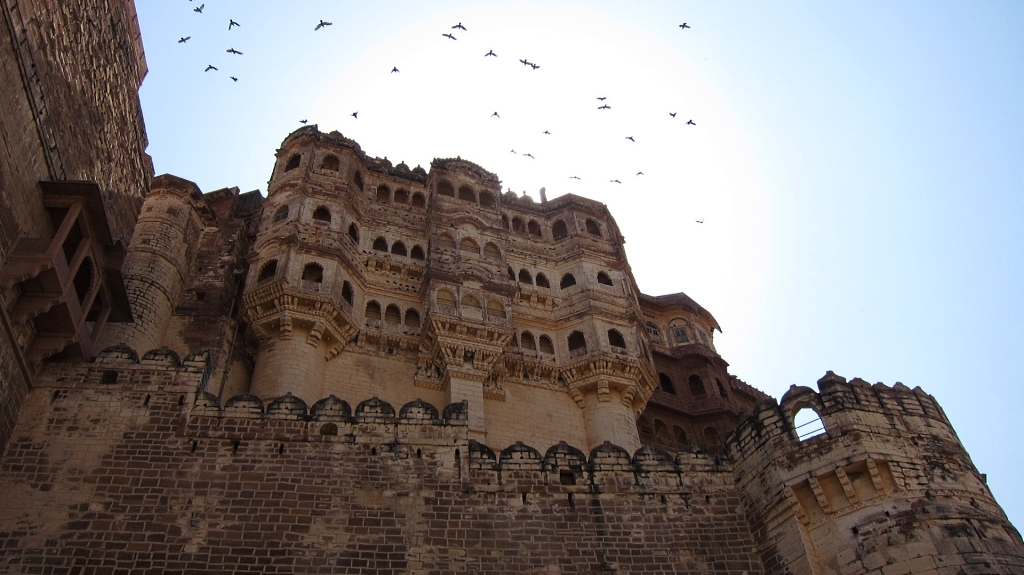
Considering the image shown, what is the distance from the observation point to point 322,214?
86.6 ft

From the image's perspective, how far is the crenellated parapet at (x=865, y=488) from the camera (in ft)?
37.9

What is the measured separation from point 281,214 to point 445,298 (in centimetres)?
605

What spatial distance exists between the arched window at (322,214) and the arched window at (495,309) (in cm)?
581

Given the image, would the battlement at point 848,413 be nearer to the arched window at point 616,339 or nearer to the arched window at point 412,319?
the arched window at point 616,339

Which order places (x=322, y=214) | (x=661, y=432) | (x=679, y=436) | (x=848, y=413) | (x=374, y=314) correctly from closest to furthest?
(x=848, y=413) < (x=374, y=314) < (x=322, y=214) < (x=661, y=432) < (x=679, y=436)

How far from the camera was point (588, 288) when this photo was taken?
28.2 metres

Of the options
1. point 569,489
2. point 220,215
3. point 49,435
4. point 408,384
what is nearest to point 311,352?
point 408,384

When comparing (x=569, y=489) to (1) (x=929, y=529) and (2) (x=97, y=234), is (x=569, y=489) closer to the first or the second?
(1) (x=929, y=529)

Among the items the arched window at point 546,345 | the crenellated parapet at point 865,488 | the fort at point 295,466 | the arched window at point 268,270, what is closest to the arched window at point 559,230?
the arched window at point 546,345

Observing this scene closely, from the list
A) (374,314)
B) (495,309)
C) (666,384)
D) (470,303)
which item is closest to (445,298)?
(470,303)

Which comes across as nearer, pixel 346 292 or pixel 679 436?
pixel 346 292

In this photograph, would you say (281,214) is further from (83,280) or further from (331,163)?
(83,280)

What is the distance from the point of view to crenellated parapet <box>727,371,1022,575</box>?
11.6 meters

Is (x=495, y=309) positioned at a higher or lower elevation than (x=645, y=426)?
higher
